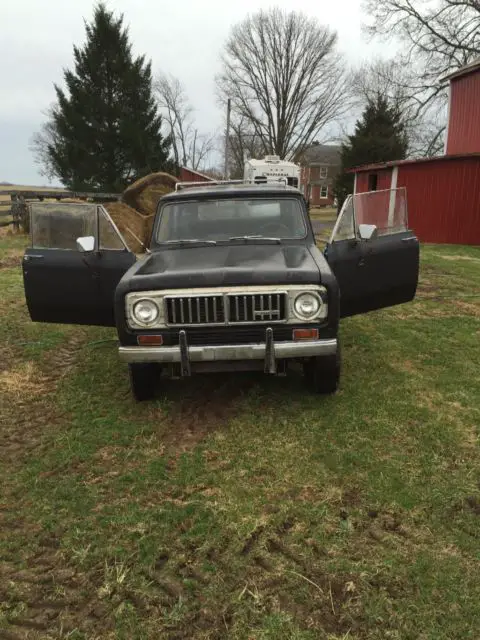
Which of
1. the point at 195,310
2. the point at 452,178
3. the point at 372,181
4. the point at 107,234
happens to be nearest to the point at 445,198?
the point at 452,178

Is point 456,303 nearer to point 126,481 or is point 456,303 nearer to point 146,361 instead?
point 146,361

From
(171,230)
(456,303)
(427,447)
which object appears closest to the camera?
(427,447)

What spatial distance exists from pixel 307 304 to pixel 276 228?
1.28 meters

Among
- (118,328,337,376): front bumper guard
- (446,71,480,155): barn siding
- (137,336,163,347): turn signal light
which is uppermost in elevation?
(446,71,480,155): barn siding

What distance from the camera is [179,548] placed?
2.58m

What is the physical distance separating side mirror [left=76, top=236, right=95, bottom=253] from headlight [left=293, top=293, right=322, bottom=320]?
6.09 ft

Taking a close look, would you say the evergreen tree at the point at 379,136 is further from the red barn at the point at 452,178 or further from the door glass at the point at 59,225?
the door glass at the point at 59,225

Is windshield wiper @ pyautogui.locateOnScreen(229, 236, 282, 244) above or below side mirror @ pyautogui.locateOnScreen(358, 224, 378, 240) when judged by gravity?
below

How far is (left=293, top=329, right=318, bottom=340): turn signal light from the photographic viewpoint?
3732 mm

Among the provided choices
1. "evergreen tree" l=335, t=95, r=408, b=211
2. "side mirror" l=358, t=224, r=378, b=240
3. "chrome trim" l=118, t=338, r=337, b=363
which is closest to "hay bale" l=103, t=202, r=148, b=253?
"side mirror" l=358, t=224, r=378, b=240

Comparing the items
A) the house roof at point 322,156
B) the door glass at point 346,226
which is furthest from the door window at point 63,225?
the house roof at point 322,156

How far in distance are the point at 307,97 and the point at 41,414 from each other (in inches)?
1491

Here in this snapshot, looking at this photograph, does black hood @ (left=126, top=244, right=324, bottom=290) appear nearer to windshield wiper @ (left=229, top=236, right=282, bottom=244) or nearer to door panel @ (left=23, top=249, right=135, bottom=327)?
windshield wiper @ (left=229, top=236, right=282, bottom=244)

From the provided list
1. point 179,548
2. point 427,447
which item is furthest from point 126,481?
point 427,447
